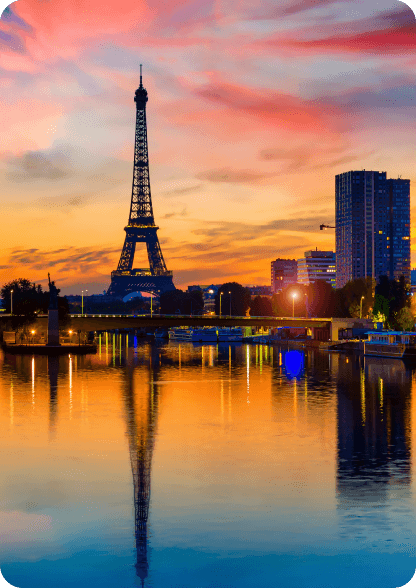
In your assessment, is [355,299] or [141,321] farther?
[355,299]

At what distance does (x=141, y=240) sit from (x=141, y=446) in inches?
6422

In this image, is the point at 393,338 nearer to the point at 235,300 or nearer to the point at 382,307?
the point at 382,307

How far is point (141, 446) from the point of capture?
29953mm

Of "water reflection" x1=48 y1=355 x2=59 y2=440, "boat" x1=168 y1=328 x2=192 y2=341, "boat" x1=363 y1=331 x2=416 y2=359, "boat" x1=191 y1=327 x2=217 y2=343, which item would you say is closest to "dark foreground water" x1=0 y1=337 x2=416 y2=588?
"water reflection" x1=48 y1=355 x2=59 y2=440

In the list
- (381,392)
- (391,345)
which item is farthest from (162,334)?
(381,392)

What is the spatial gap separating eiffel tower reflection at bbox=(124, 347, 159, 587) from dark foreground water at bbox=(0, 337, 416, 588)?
0.23ft

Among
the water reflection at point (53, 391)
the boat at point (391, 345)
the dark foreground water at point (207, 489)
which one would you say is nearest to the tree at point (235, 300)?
the boat at point (391, 345)

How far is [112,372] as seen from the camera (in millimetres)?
66375

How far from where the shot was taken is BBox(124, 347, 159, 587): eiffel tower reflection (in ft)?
55.7

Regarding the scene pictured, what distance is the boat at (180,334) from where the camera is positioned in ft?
463

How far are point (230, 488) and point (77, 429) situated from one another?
14.2 meters

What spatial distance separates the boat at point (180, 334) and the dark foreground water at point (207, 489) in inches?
3570

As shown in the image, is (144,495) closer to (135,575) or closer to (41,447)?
(135,575)

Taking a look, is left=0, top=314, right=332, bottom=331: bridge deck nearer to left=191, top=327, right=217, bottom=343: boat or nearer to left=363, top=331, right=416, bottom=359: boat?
left=363, top=331, right=416, bottom=359: boat
